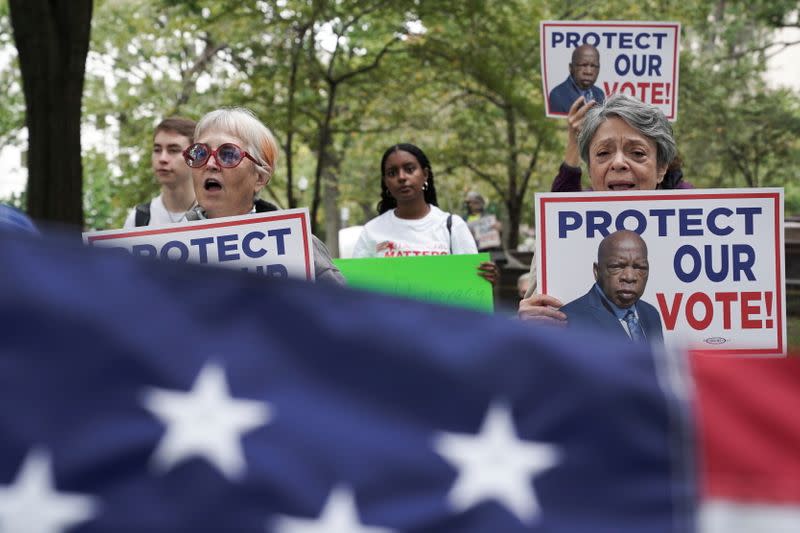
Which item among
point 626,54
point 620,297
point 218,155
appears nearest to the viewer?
point 620,297

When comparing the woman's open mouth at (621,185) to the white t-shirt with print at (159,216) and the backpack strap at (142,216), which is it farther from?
the backpack strap at (142,216)

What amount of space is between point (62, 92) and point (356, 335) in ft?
29.7

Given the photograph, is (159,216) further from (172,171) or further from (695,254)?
(695,254)

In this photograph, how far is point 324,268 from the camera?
3.89 meters

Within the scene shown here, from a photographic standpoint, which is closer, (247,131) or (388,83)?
(247,131)

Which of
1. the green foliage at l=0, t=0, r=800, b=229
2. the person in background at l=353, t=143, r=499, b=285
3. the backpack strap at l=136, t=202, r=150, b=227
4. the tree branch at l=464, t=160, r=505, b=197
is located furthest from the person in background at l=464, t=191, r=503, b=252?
the backpack strap at l=136, t=202, r=150, b=227

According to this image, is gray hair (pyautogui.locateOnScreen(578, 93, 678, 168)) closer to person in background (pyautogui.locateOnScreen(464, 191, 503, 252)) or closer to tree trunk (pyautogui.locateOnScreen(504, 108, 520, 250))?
person in background (pyautogui.locateOnScreen(464, 191, 503, 252))

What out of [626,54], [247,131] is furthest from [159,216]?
[626,54]

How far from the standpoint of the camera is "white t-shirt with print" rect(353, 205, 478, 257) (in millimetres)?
6055

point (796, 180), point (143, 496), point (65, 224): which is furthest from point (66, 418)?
point (796, 180)

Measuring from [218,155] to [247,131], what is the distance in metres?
0.16

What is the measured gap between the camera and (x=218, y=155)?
3959 mm

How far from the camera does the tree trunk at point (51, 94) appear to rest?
991 cm

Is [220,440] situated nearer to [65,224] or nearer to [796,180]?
[65,224]
